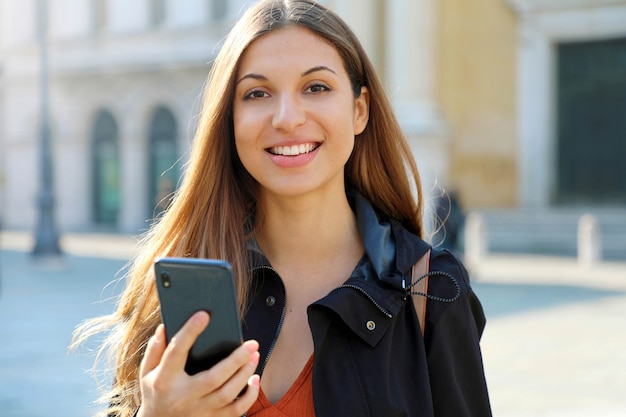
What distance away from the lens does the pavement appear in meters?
6.72

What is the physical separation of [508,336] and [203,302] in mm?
8289

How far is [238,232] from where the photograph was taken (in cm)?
238

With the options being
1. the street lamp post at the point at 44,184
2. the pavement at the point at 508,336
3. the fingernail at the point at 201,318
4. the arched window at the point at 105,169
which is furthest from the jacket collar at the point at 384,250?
the arched window at the point at 105,169

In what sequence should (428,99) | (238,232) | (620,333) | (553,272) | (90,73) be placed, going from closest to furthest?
(238,232)
(620,333)
(553,272)
(428,99)
(90,73)

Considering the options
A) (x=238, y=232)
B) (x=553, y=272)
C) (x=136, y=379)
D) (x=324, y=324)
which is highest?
(x=238, y=232)

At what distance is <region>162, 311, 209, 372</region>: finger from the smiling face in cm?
70

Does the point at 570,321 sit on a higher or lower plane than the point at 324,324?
lower

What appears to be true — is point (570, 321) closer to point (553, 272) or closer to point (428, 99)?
point (553, 272)

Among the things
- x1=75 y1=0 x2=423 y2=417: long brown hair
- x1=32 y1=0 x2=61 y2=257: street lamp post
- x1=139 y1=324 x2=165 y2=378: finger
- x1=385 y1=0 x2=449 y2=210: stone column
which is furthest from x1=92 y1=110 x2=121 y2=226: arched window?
x1=139 y1=324 x2=165 y2=378: finger

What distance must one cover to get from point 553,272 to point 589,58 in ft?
30.3

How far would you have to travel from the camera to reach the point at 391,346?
2102 mm

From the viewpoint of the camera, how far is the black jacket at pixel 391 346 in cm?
205

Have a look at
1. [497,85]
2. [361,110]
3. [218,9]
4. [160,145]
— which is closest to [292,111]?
[361,110]

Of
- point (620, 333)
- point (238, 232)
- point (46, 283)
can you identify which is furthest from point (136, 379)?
point (46, 283)
